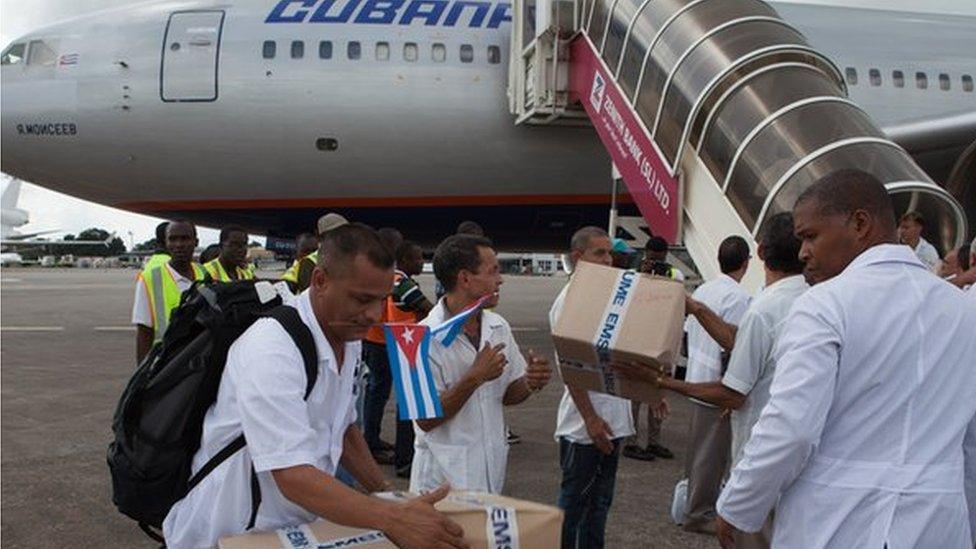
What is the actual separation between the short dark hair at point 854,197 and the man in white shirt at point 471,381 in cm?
120

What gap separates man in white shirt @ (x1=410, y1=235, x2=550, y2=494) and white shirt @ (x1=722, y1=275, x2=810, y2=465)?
0.72 m

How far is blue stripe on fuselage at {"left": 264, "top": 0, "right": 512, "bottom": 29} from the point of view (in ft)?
35.5

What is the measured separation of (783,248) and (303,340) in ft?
7.32

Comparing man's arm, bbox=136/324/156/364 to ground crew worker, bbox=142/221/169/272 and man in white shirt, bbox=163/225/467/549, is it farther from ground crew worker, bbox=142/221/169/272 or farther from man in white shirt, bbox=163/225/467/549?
man in white shirt, bbox=163/225/467/549

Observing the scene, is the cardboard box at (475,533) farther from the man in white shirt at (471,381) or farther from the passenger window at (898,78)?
the passenger window at (898,78)

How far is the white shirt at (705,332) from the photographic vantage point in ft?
12.9

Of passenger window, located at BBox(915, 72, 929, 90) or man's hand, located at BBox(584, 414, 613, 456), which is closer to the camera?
man's hand, located at BBox(584, 414, 613, 456)

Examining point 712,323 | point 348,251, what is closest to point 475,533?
point 348,251

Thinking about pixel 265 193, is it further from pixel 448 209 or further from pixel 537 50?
pixel 537 50

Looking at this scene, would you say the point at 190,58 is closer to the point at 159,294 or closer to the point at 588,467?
the point at 159,294

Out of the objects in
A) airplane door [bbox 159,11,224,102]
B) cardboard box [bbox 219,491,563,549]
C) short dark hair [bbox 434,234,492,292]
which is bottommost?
A: cardboard box [bbox 219,491,563,549]

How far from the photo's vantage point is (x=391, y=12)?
35.8 ft

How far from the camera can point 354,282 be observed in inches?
75.4

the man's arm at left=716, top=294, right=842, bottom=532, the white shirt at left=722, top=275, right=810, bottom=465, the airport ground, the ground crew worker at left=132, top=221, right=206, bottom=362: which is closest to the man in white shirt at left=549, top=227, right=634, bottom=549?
the white shirt at left=722, top=275, right=810, bottom=465
